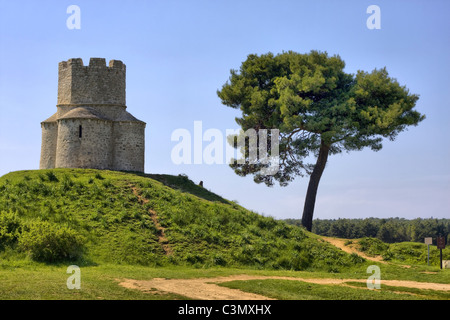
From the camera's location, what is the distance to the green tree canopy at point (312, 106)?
39562mm

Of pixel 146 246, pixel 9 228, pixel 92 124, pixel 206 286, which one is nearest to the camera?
pixel 206 286

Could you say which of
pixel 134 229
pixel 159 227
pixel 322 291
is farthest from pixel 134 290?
pixel 159 227

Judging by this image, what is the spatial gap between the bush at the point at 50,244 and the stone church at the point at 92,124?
53.4 feet

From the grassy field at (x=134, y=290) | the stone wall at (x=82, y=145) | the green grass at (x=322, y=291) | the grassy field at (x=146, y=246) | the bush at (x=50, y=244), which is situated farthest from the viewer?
the stone wall at (x=82, y=145)

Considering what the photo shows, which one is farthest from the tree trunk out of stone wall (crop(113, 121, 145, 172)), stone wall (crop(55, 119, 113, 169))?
stone wall (crop(55, 119, 113, 169))

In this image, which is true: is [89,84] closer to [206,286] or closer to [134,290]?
[206,286]

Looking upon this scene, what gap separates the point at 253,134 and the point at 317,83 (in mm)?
6760

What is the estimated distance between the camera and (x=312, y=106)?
40812 mm

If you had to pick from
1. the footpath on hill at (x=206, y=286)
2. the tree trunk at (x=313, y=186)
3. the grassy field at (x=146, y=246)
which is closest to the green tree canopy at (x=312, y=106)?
the tree trunk at (x=313, y=186)

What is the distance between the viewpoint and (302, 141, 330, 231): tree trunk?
40787mm

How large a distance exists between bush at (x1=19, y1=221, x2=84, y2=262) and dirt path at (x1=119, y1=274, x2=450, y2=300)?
19.0ft

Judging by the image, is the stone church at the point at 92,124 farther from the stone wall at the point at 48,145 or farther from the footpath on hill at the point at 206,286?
Result: the footpath on hill at the point at 206,286

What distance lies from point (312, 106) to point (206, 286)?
25.5m

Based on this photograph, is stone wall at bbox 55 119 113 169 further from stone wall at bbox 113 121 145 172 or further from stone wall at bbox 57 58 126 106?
stone wall at bbox 57 58 126 106
